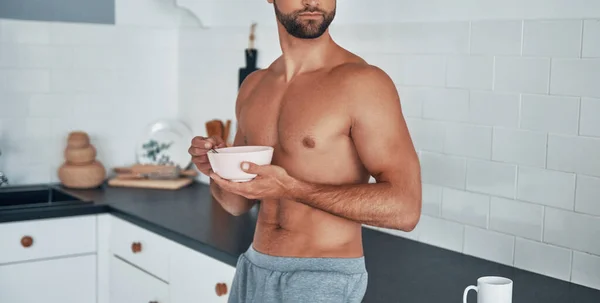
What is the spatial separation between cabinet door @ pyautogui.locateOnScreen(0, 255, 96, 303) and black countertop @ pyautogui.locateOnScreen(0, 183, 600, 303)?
0.18 meters

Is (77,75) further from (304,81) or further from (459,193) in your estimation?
(304,81)

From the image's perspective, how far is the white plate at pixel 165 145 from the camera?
344 cm

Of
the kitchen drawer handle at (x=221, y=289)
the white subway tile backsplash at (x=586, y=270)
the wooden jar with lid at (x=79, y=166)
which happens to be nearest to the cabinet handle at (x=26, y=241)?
the wooden jar with lid at (x=79, y=166)

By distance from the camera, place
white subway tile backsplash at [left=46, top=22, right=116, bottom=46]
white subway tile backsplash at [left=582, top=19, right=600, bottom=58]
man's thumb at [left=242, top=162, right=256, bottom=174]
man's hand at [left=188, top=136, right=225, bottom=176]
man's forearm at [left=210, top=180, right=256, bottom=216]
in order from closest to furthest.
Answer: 1. man's thumb at [left=242, top=162, right=256, bottom=174]
2. man's hand at [left=188, top=136, right=225, bottom=176]
3. man's forearm at [left=210, top=180, right=256, bottom=216]
4. white subway tile backsplash at [left=582, top=19, right=600, bottom=58]
5. white subway tile backsplash at [left=46, top=22, right=116, bottom=46]

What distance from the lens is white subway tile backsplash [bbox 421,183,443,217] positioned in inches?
94.6

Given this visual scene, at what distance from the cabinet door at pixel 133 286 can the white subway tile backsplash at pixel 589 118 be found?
4.55 ft

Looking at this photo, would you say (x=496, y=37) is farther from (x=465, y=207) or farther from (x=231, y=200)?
(x=231, y=200)

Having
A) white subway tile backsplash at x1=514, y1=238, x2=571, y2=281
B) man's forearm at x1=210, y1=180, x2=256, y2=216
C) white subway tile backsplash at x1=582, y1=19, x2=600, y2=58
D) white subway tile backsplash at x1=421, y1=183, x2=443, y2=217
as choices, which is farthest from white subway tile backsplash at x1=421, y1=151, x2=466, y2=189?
man's forearm at x1=210, y1=180, x2=256, y2=216

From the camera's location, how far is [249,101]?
168 centimetres

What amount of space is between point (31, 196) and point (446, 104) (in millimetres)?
1716

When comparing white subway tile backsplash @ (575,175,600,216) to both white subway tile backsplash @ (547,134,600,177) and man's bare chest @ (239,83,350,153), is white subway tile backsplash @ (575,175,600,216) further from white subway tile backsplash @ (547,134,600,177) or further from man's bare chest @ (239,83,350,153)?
man's bare chest @ (239,83,350,153)

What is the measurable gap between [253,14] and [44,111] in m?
0.93

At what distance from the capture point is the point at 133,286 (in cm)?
287

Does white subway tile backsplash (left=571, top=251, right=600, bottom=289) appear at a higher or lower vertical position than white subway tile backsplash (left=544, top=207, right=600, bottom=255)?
lower
